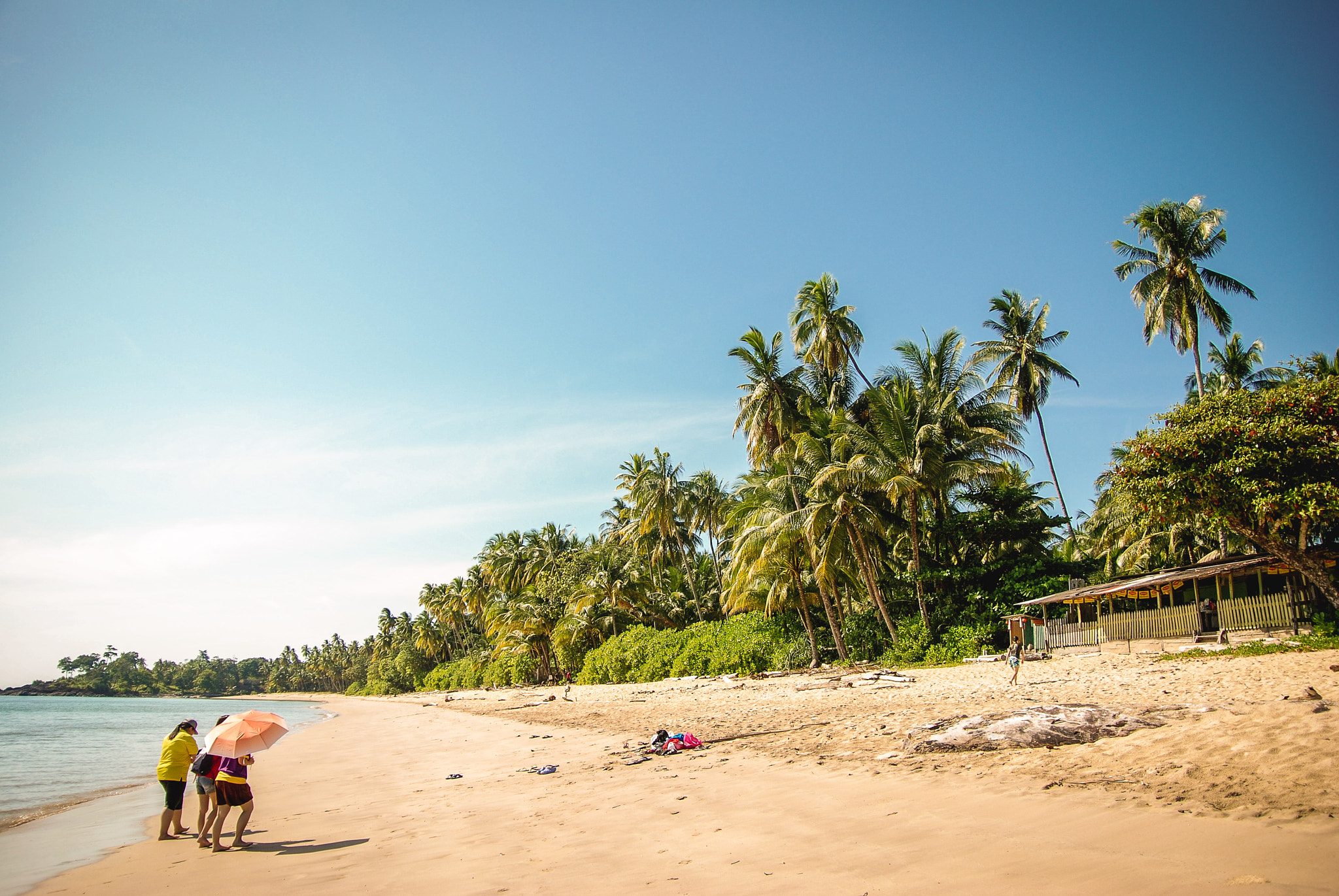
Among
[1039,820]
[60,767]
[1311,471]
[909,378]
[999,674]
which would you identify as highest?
[909,378]

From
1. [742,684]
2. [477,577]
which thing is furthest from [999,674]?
[477,577]

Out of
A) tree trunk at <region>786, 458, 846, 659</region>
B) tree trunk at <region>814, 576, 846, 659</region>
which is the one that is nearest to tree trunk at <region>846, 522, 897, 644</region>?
tree trunk at <region>786, 458, 846, 659</region>

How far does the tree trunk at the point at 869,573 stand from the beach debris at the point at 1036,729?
54.8ft

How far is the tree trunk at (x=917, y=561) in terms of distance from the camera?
949 inches

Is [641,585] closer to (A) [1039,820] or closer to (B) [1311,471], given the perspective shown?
(B) [1311,471]

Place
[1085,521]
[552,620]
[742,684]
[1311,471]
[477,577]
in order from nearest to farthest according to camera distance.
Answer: [1311,471] → [742,684] → [552,620] → [1085,521] → [477,577]

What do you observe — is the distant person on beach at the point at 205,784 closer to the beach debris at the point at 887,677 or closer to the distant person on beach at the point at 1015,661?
the distant person on beach at the point at 1015,661

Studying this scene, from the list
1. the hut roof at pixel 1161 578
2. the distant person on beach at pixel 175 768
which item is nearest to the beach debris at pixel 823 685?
the hut roof at pixel 1161 578

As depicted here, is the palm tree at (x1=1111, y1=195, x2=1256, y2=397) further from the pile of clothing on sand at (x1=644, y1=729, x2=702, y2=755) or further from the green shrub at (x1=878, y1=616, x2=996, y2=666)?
the pile of clothing on sand at (x1=644, y1=729, x2=702, y2=755)

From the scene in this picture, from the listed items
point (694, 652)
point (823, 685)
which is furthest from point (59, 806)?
point (694, 652)

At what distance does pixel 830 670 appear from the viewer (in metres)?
24.2

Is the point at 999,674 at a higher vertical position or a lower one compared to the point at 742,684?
higher

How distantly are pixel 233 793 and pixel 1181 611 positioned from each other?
23070 millimetres

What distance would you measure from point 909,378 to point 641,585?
67.4 ft
